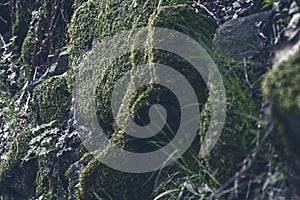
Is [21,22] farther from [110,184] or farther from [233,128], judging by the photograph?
[233,128]

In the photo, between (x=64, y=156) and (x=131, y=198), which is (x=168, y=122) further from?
(x=64, y=156)

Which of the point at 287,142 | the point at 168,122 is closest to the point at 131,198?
the point at 168,122

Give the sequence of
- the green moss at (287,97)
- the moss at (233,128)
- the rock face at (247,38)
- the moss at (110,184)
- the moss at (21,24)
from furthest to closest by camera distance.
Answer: the moss at (21,24) → the moss at (110,184) → the rock face at (247,38) → the moss at (233,128) → the green moss at (287,97)

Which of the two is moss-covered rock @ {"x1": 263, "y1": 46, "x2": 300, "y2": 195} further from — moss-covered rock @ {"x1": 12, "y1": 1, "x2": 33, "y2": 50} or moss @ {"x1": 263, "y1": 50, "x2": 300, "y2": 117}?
moss-covered rock @ {"x1": 12, "y1": 1, "x2": 33, "y2": 50}

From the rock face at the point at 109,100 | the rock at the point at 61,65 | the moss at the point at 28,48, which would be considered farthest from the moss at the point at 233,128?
the moss at the point at 28,48

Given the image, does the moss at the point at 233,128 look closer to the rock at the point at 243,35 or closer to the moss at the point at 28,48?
the rock at the point at 243,35

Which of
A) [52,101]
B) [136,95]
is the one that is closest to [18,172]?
[52,101]
